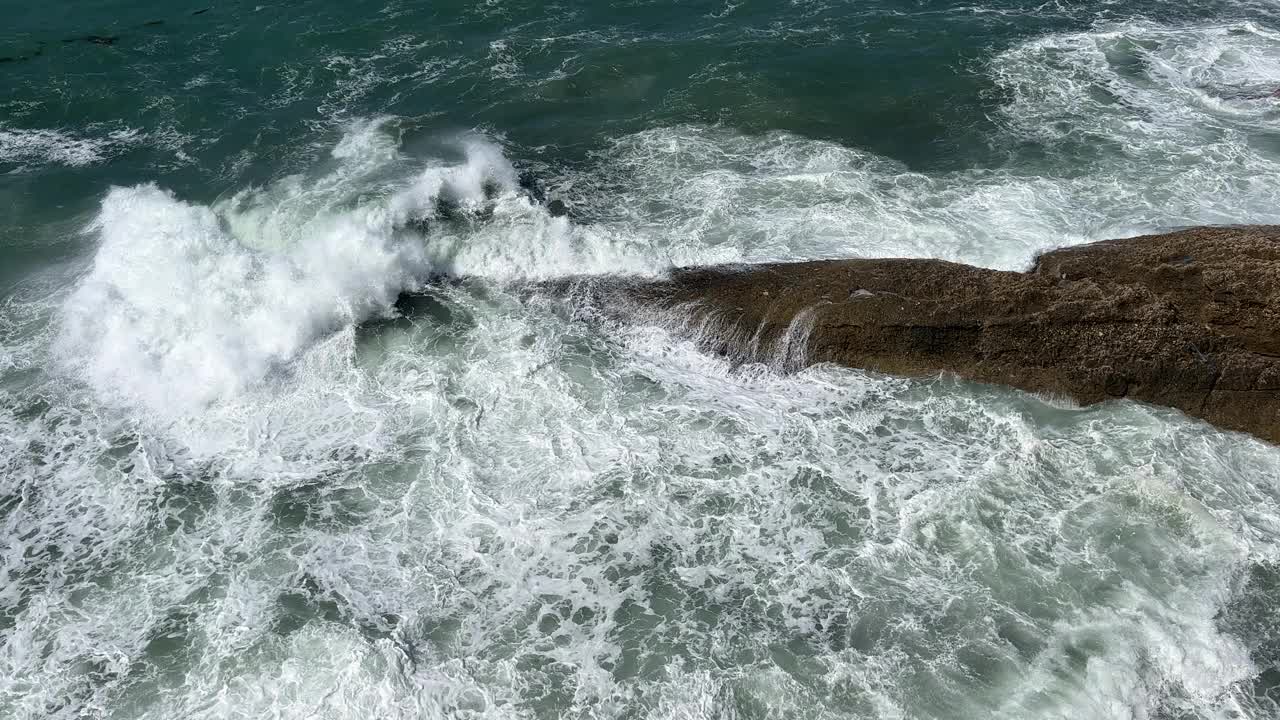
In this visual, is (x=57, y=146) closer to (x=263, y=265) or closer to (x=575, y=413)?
(x=263, y=265)

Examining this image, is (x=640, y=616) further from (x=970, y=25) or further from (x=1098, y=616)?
(x=970, y=25)

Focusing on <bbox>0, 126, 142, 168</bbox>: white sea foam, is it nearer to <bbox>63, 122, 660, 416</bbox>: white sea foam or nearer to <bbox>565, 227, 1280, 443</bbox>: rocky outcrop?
<bbox>63, 122, 660, 416</bbox>: white sea foam

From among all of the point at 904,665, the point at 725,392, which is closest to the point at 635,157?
the point at 725,392

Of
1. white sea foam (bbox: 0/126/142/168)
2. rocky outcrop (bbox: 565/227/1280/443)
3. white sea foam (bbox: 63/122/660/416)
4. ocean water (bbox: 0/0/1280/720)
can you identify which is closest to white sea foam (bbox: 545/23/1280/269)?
ocean water (bbox: 0/0/1280/720)

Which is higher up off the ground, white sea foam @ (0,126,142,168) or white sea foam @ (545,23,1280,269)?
white sea foam @ (0,126,142,168)

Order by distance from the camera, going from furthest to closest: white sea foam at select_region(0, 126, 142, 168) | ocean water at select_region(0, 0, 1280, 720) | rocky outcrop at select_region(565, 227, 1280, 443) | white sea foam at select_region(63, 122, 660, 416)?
white sea foam at select_region(0, 126, 142, 168), white sea foam at select_region(63, 122, 660, 416), rocky outcrop at select_region(565, 227, 1280, 443), ocean water at select_region(0, 0, 1280, 720)

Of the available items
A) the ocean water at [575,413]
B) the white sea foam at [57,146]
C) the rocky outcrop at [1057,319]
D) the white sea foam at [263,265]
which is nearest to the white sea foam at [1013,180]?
the ocean water at [575,413]

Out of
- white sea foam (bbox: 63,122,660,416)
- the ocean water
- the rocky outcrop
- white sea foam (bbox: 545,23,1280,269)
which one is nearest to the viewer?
the ocean water

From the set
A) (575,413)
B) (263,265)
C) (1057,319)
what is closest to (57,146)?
(263,265)
